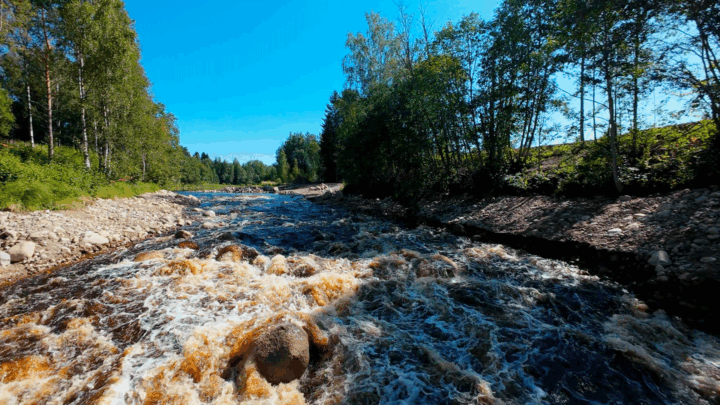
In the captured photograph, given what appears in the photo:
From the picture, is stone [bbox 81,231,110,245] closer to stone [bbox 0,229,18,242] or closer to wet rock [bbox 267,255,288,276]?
stone [bbox 0,229,18,242]

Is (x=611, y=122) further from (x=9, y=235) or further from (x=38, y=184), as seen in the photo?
(x=38, y=184)

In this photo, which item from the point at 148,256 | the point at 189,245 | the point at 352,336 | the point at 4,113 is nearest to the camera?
the point at 352,336

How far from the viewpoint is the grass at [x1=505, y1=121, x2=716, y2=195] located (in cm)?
728

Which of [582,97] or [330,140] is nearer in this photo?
[582,97]

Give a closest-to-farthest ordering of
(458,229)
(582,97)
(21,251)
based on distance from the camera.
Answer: (21,251) < (582,97) < (458,229)

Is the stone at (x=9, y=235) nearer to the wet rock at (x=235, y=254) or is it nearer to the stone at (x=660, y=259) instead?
the wet rock at (x=235, y=254)

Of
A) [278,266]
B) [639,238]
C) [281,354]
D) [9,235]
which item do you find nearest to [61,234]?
[9,235]

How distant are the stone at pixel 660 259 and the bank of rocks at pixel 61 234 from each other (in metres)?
14.2

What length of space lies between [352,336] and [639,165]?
10.9m

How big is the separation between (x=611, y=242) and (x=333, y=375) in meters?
7.47

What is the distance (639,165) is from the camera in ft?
27.7

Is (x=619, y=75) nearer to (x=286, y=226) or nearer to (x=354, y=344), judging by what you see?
(x=354, y=344)

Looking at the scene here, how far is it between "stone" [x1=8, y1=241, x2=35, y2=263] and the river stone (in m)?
7.77

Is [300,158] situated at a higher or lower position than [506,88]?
higher
